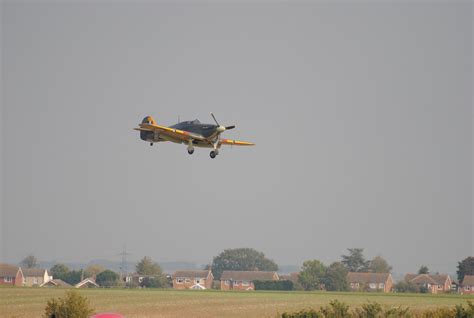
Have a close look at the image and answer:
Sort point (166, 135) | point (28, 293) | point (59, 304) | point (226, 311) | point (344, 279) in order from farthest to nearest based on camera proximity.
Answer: point (344, 279) < point (28, 293) < point (226, 311) < point (166, 135) < point (59, 304)

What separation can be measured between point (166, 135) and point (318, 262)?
123895 millimetres

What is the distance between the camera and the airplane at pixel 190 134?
62.5m

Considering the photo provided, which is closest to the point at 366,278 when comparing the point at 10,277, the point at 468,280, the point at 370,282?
the point at 370,282

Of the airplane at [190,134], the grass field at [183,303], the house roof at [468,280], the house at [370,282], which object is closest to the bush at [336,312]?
the airplane at [190,134]

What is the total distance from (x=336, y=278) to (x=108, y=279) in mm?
46298

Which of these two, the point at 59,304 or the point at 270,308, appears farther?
the point at 270,308

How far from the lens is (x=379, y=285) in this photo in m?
190

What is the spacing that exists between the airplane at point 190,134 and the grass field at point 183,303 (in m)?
28.9

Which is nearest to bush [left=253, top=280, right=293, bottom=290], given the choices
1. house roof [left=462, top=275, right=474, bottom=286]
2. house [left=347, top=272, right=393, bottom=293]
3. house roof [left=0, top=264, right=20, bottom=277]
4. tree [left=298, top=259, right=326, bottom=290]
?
tree [left=298, top=259, right=326, bottom=290]

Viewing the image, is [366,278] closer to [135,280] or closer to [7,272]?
Answer: [135,280]

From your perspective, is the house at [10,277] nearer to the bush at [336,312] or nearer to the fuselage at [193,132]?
the fuselage at [193,132]

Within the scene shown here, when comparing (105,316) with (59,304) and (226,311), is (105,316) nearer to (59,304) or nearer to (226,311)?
(59,304)

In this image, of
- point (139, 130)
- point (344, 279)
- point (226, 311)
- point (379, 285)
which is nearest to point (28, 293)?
point (226, 311)

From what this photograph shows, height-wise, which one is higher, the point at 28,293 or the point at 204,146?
the point at 204,146
